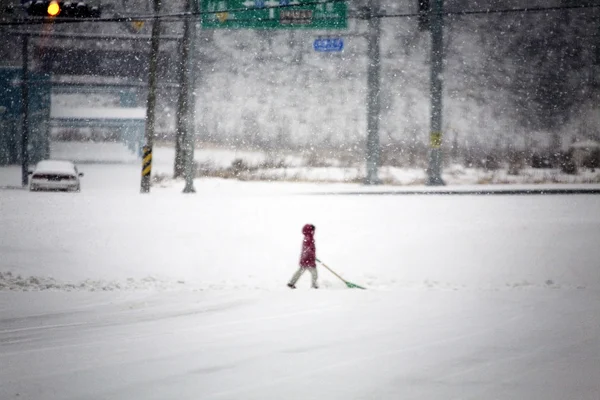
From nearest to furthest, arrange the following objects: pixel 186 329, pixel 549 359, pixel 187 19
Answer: pixel 549 359 < pixel 186 329 < pixel 187 19

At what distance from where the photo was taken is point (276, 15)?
23.7 m

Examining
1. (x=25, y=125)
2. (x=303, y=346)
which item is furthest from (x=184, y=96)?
(x=303, y=346)

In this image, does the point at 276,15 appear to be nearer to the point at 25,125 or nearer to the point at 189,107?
the point at 189,107

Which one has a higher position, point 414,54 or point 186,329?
point 414,54

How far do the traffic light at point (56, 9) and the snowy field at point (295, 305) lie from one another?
15.2ft

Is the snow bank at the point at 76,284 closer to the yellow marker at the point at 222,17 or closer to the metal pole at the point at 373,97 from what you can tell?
the yellow marker at the point at 222,17

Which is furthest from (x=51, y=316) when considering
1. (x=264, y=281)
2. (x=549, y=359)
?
(x=549, y=359)

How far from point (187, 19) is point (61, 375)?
69.8 ft

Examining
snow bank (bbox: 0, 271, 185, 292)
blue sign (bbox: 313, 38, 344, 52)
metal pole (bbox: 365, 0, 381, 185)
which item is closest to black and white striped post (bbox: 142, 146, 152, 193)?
blue sign (bbox: 313, 38, 344, 52)

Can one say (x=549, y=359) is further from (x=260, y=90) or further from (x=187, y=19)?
(x=260, y=90)

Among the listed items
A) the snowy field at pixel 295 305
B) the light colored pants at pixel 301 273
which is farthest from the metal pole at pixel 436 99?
the light colored pants at pixel 301 273

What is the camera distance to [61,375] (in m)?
6.07

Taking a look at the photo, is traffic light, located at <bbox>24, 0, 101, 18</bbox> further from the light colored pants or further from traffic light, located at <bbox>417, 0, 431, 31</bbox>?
traffic light, located at <bbox>417, 0, 431, 31</bbox>

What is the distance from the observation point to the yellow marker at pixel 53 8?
48.0ft
